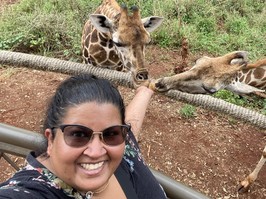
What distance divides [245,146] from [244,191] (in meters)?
0.78

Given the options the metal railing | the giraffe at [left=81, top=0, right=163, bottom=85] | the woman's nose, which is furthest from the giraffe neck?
the woman's nose

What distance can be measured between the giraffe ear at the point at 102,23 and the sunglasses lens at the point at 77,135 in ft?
9.19

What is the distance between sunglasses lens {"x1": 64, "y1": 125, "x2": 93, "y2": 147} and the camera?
1.53 metres

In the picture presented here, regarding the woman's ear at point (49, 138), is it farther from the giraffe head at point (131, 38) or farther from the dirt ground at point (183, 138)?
the dirt ground at point (183, 138)

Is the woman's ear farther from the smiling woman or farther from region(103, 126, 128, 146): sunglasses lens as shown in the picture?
region(103, 126, 128, 146): sunglasses lens

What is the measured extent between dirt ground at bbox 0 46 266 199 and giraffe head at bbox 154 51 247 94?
115 centimetres

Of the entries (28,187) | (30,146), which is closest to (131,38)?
(30,146)

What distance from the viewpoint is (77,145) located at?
153cm

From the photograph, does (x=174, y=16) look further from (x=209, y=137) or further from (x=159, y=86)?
(x=159, y=86)

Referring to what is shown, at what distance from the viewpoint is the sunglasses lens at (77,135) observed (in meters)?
1.53

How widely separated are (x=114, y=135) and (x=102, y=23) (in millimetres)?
2858

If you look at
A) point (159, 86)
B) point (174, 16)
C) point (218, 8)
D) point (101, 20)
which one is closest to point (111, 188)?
point (159, 86)

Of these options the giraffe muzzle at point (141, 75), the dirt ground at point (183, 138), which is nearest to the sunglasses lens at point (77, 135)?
the giraffe muzzle at point (141, 75)

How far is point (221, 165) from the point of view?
4629 millimetres
